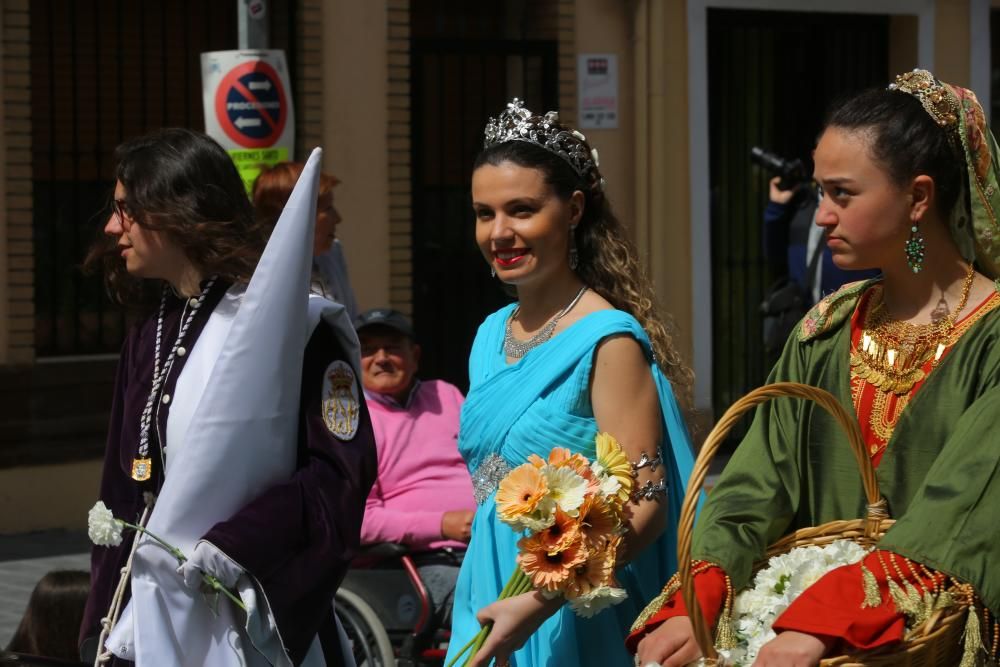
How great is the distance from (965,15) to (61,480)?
738 centimetres

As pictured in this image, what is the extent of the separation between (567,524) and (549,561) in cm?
8

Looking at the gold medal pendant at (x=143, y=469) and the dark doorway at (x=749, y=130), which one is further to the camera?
the dark doorway at (x=749, y=130)

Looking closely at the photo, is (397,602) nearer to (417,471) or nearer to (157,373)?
(417,471)

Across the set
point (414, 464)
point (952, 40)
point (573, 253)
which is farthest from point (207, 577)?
point (952, 40)

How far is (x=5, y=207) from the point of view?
9.32 meters

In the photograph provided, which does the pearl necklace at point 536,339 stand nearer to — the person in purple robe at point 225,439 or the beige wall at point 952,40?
the person in purple robe at point 225,439

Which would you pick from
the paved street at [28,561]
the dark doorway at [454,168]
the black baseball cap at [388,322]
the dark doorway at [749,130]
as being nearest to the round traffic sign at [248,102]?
the black baseball cap at [388,322]

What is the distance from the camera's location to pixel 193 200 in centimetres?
355

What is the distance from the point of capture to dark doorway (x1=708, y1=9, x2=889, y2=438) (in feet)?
39.7

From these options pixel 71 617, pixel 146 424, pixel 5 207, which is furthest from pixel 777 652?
pixel 5 207

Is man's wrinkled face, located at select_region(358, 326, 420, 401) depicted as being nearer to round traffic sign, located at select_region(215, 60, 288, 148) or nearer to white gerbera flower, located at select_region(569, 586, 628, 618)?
round traffic sign, located at select_region(215, 60, 288, 148)

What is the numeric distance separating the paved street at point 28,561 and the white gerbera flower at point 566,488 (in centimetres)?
476

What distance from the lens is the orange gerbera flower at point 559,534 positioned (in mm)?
3004

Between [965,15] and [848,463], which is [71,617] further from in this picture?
[965,15]
